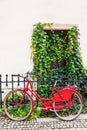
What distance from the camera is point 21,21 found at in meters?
8.95

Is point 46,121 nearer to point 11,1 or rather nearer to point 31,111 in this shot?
point 31,111

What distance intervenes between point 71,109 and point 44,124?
3.23 feet

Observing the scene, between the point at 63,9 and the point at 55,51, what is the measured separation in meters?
1.18

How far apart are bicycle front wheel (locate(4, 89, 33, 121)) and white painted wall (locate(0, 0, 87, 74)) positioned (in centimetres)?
117

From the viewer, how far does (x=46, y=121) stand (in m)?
7.61

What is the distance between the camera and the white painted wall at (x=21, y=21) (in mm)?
8891

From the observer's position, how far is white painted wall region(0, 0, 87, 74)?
29.2ft

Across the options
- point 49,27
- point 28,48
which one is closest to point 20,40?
point 28,48

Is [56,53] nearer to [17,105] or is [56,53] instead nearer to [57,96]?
[57,96]

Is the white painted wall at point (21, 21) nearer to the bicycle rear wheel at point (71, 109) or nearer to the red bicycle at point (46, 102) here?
the red bicycle at point (46, 102)

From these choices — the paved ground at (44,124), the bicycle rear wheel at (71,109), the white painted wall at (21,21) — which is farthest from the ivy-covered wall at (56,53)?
the paved ground at (44,124)

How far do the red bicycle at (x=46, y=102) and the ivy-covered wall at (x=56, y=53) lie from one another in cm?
103

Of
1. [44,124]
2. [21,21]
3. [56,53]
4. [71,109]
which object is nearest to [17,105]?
[44,124]

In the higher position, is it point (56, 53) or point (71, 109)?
point (56, 53)
